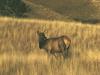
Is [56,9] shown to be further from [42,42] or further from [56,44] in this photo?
[56,44]

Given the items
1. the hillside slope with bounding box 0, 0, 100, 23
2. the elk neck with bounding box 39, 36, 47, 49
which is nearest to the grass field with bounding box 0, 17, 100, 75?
the elk neck with bounding box 39, 36, 47, 49

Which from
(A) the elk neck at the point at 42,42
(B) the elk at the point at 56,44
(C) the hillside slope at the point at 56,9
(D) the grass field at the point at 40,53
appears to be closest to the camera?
(D) the grass field at the point at 40,53

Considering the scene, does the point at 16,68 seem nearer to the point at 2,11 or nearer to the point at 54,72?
the point at 54,72

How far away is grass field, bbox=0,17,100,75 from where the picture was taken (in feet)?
35.8

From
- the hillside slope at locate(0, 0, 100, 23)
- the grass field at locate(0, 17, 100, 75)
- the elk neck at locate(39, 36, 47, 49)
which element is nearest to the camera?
the grass field at locate(0, 17, 100, 75)

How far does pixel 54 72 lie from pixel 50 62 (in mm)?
995

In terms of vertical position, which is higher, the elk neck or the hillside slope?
the hillside slope

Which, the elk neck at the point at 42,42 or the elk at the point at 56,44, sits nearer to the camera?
the elk at the point at 56,44

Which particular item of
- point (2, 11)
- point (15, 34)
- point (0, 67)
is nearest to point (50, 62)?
point (0, 67)

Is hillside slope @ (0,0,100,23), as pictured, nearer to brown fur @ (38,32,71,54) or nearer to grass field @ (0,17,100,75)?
grass field @ (0,17,100,75)

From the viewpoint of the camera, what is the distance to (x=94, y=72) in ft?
35.8

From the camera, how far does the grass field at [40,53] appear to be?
1092 centimetres

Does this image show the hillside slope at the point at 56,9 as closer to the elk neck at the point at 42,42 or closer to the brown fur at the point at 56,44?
the elk neck at the point at 42,42

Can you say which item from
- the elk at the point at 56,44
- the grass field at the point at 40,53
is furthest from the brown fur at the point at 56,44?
the grass field at the point at 40,53
